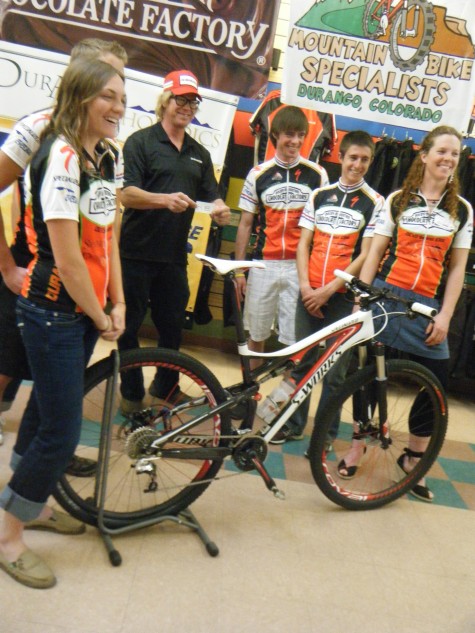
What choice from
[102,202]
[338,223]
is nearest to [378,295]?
[338,223]

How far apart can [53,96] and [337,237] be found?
2087mm

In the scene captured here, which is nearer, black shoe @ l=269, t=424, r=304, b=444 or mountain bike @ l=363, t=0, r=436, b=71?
black shoe @ l=269, t=424, r=304, b=444

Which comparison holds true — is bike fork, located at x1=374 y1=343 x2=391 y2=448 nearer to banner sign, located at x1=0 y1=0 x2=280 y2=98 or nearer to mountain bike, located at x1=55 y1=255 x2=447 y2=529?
mountain bike, located at x1=55 y1=255 x2=447 y2=529

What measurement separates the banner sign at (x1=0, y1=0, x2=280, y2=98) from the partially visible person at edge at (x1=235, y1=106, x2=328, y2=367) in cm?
96

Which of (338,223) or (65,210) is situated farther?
(338,223)

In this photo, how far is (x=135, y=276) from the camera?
270 cm

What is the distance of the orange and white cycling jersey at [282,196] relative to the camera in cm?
293

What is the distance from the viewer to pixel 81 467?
224 centimetres

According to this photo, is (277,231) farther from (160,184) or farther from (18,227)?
(18,227)

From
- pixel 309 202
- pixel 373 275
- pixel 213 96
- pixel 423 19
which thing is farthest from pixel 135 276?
pixel 423 19

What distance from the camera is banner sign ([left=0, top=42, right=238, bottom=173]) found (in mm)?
3549

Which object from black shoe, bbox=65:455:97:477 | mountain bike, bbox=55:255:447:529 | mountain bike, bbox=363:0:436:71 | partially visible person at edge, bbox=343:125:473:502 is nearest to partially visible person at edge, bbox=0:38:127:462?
black shoe, bbox=65:455:97:477

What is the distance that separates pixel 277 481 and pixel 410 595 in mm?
755

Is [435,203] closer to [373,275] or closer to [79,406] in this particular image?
[373,275]
